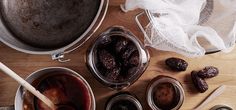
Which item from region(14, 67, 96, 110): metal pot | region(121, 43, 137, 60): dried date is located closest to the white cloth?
region(121, 43, 137, 60): dried date

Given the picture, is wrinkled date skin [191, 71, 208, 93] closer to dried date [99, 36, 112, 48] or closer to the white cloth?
the white cloth

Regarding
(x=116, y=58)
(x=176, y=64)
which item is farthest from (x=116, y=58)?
(x=176, y=64)

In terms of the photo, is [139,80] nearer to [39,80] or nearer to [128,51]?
[128,51]

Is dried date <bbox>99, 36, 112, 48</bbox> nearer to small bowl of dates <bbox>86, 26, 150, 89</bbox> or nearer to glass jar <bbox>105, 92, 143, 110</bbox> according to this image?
small bowl of dates <bbox>86, 26, 150, 89</bbox>

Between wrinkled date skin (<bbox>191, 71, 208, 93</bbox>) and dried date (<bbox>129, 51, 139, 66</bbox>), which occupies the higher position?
dried date (<bbox>129, 51, 139, 66</bbox>)

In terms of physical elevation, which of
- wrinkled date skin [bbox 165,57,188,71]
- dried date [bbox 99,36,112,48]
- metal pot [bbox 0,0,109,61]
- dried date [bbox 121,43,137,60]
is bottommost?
wrinkled date skin [bbox 165,57,188,71]

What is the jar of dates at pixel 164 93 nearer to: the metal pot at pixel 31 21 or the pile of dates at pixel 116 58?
the pile of dates at pixel 116 58

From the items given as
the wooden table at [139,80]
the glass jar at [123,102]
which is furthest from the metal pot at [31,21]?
the glass jar at [123,102]
